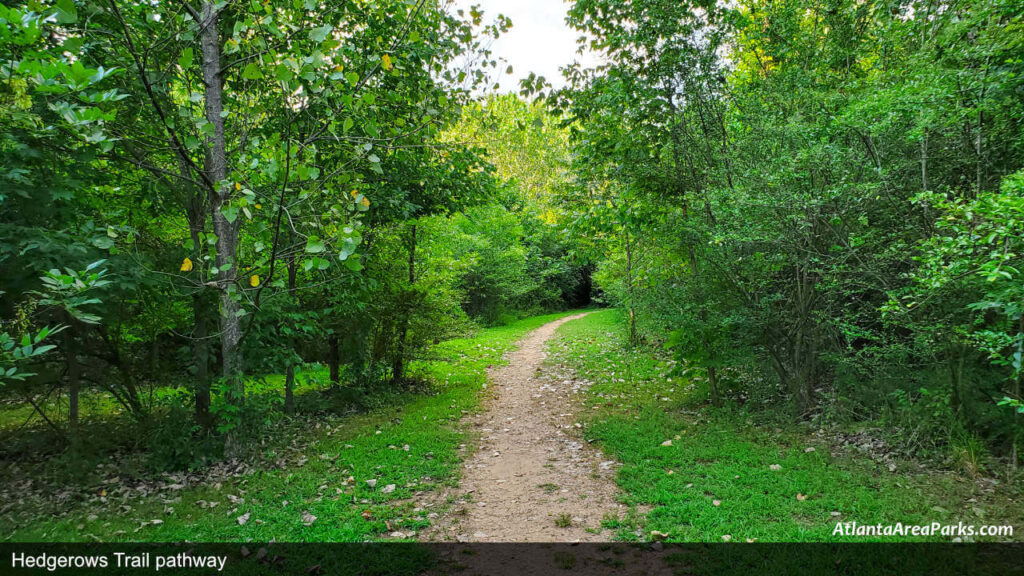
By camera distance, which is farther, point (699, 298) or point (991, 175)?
point (699, 298)

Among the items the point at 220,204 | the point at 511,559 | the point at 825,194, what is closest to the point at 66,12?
the point at 220,204

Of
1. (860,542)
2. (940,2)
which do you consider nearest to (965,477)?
(860,542)

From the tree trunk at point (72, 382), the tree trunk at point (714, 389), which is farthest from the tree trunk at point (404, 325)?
the tree trunk at point (714, 389)

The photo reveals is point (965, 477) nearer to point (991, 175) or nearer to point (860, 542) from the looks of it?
point (860, 542)

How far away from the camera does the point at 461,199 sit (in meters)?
8.57

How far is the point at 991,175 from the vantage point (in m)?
4.41

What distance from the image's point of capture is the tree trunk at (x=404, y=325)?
338 inches

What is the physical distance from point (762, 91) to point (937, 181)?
8.23ft

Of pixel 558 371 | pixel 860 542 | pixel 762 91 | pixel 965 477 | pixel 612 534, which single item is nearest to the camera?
pixel 860 542

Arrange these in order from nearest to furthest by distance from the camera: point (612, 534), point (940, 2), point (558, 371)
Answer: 1. point (612, 534)
2. point (940, 2)
3. point (558, 371)

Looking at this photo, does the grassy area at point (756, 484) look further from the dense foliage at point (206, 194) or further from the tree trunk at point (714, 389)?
the dense foliage at point (206, 194)

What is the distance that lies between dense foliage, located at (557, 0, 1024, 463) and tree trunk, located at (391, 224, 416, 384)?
11.3 feet

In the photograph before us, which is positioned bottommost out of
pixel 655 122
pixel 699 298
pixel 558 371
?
pixel 558 371
